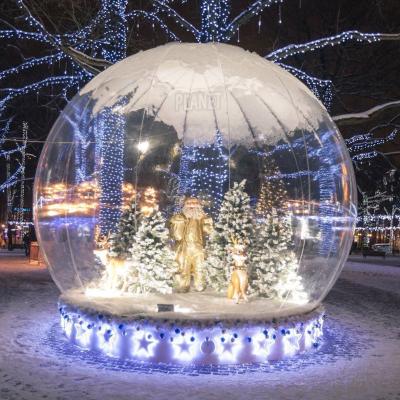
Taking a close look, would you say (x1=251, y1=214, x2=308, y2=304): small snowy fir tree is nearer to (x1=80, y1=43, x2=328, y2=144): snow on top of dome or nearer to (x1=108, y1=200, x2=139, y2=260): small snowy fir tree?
(x1=80, y1=43, x2=328, y2=144): snow on top of dome

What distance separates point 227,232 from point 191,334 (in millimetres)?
3726

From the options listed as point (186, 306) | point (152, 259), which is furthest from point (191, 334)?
point (152, 259)

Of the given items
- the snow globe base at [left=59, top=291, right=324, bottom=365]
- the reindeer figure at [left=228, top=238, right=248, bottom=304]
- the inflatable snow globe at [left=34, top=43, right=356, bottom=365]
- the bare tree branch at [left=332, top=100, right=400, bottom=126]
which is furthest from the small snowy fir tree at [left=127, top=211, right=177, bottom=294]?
the bare tree branch at [left=332, top=100, right=400, bottom=126]

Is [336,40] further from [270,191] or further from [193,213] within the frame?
[193,213]

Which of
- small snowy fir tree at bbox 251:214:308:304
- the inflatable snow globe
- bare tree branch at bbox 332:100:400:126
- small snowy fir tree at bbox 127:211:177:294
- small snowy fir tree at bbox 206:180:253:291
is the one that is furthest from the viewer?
bare tree branch at bbox 332:100:400:126

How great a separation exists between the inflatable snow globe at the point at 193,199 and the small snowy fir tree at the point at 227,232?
2 cm

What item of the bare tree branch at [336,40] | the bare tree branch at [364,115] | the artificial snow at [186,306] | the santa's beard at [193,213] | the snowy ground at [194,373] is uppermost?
the bare tree branch at [336,40]

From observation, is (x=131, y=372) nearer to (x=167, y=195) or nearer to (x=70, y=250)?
(x=70, y=250)

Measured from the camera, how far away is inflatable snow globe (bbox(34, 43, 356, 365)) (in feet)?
28.3

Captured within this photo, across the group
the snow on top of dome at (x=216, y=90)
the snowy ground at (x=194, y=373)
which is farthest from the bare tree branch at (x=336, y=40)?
the snowy ground at (x=194, y=373)

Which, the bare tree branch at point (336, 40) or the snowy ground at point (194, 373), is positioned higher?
the bare tree branch at point (336, 40)

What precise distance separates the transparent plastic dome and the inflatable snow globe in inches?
0.8

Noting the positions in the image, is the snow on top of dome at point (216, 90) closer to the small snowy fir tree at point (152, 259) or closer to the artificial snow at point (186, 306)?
the small snowy fir tree at point (152, 259)

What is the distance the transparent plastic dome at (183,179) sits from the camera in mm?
8828
